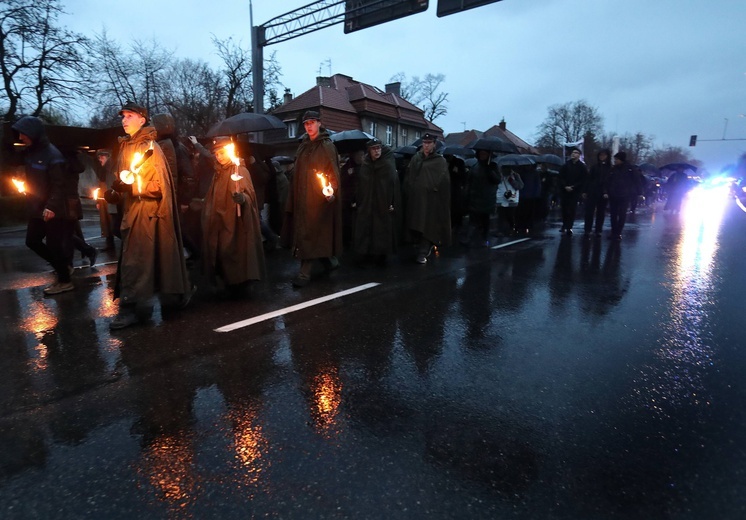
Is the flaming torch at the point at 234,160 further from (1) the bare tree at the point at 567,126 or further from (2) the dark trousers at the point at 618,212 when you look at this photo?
(1) the bare tree at the point at 567,126

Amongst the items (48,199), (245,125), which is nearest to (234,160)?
(48,199)

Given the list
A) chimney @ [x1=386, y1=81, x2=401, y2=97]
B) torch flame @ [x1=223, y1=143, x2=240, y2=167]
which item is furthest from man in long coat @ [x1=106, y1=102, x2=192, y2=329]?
chimney @ [x1=386, y1=81, x2=401, y2=97]

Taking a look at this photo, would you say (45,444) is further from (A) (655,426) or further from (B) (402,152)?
(B) (402,152)

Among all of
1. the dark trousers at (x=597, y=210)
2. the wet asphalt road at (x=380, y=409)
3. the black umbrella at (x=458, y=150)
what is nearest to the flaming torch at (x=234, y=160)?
the wet asphalt road at (x=380, y=409)

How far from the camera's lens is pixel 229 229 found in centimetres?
539

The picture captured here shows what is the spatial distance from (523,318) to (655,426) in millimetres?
2134

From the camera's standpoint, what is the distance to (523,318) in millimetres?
4852

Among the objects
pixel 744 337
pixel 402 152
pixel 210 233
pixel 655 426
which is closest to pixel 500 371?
pixel 655 426

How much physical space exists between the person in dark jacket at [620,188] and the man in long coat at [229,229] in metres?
8.85

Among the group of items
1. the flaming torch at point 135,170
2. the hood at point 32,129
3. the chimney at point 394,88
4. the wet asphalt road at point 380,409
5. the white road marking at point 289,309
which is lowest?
the wet asphalt road at point 380,409

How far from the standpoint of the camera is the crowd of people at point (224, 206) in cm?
454

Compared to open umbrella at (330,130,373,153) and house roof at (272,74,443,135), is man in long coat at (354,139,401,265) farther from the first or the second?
house roof at (272,74,443,135)

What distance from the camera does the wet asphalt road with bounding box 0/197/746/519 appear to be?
7.02 feet

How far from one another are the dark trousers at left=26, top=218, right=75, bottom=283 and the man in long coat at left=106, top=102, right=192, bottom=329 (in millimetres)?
1771
